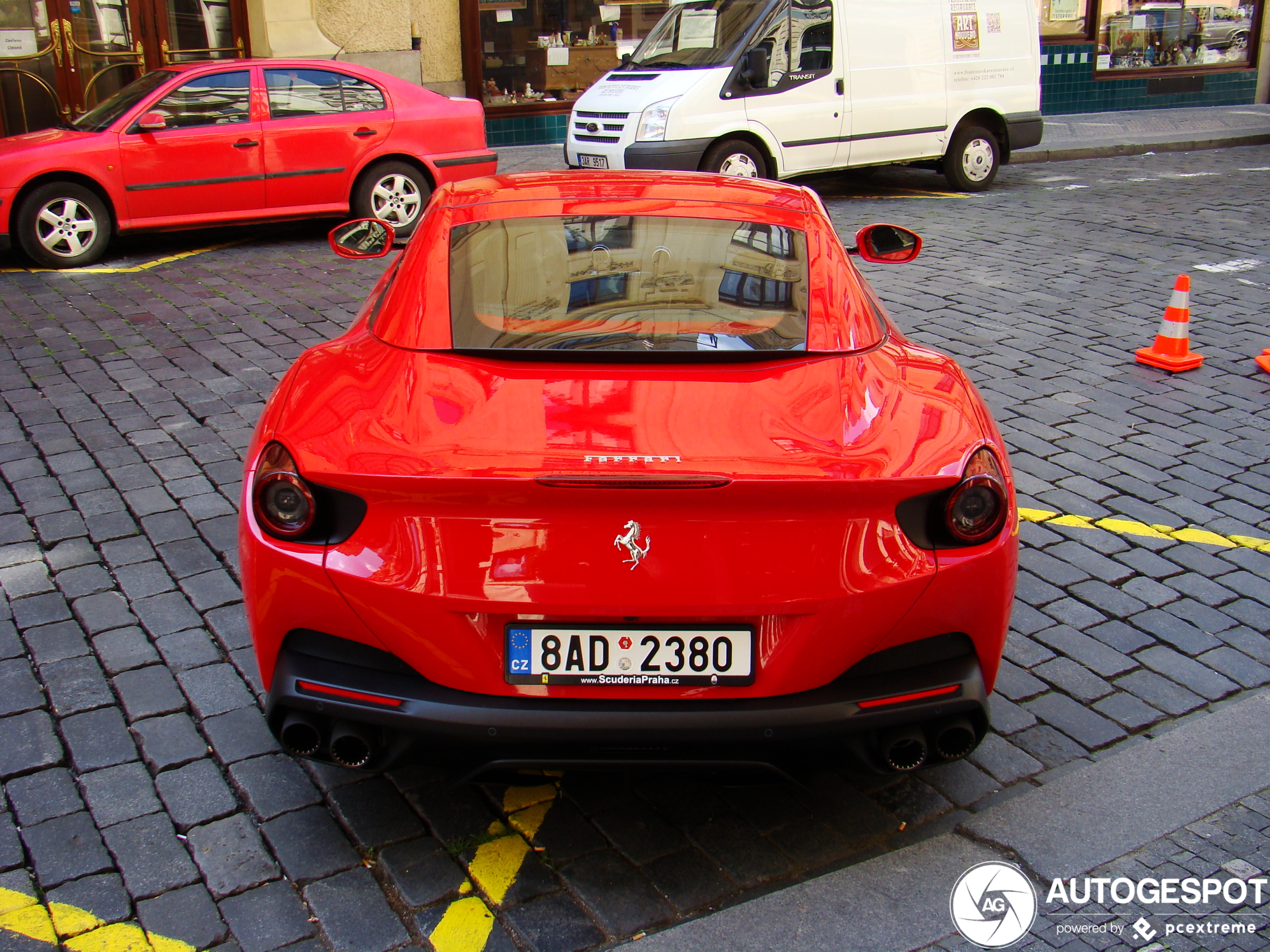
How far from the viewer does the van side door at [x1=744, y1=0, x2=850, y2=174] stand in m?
11.5

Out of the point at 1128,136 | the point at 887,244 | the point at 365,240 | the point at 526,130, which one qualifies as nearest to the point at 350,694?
the point at 365,240

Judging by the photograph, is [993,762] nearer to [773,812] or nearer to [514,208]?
[773,812]

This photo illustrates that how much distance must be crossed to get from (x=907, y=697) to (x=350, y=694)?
1207mm

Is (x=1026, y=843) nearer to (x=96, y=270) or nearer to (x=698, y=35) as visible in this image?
(x=96, y=270)

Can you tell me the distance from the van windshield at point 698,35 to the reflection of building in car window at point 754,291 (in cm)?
880

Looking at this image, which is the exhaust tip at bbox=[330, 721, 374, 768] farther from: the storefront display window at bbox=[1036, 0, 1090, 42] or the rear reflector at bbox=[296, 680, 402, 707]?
the storefront display window at bbox=[1036, 0, 1090, 42]

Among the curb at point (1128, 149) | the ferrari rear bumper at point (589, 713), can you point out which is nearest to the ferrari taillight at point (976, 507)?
the ferrari rear bumper at point (589, 713)

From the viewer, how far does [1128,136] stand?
16.9m

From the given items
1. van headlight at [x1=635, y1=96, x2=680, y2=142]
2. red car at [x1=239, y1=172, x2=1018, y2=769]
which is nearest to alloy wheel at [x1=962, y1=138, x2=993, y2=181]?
van headlight at [x1=635, y1=96, x2=680, y2=142]

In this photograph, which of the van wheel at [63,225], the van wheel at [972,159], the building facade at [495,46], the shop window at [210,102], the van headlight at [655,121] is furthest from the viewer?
the building facade at [495,46]

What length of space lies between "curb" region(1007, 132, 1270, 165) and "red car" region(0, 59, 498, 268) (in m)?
8.09

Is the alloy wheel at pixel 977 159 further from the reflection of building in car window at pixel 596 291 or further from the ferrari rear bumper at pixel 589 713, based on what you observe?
the ferrari rear bumper at pixel 589 713

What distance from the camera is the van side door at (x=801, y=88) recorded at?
37.8 feet

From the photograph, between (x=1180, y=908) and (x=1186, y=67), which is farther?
(x=1186, y=67)
